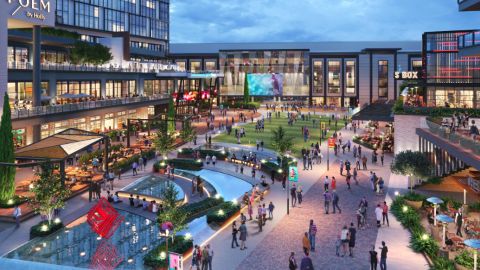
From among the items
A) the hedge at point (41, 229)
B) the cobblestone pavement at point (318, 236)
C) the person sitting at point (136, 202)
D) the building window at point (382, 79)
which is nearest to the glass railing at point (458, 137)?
the cobblestone pavement at point (318, 236)

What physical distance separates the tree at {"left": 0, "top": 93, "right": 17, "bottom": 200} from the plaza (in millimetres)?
89

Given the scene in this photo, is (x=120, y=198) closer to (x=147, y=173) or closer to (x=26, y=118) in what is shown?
(x=147, y=173)

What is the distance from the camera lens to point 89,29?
71625mm

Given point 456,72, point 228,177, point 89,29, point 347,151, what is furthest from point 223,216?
point 89,29

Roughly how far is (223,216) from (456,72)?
33.8 meters

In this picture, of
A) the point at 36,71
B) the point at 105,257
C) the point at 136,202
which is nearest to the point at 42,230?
the point at 105,257

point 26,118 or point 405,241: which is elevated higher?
point 26,118

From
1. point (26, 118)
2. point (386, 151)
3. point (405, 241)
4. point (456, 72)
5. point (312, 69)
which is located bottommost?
point (405, 241)

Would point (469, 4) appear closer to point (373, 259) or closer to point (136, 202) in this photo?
point (373, 259)

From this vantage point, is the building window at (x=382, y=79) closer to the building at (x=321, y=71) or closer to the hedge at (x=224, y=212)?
the building at (x=321, y=71)

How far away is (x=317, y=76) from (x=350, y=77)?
8055 millimetres

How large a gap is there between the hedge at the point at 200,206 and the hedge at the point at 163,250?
4.43 metres

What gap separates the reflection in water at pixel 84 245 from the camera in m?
18.4

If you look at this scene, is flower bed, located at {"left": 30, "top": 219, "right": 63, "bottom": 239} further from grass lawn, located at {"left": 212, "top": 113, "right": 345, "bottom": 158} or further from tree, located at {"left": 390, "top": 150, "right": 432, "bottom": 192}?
grass lawn, located at {"left": 212, "top": 113, "right": 345, "bottom": 158}
